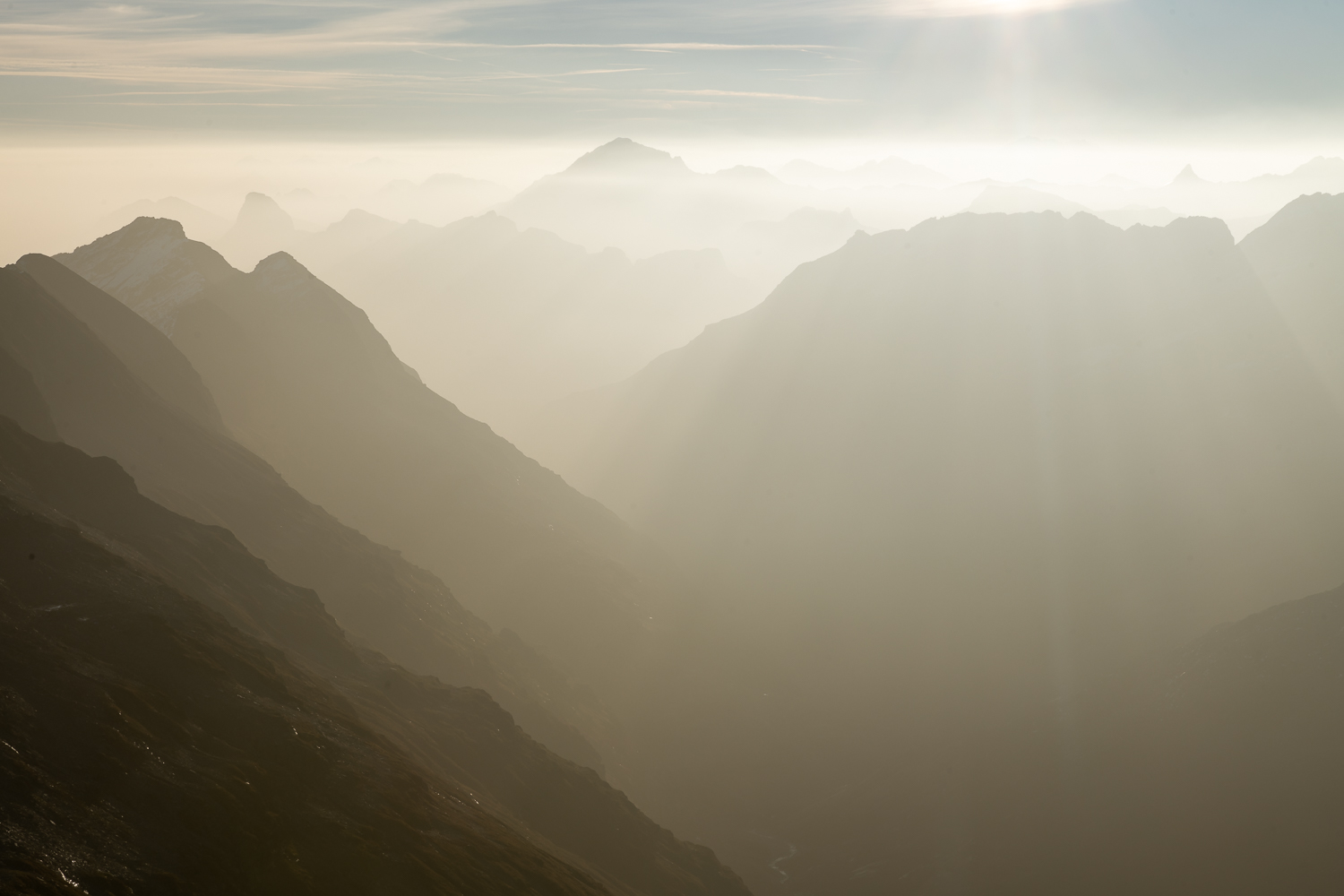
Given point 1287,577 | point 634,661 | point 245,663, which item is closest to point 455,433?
point 634,661

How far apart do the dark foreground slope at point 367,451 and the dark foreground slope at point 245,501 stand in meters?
21.2

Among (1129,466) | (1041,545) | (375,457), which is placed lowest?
(375,457)

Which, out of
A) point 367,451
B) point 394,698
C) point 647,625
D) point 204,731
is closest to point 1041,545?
point 647,625

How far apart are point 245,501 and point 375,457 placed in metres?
39.7

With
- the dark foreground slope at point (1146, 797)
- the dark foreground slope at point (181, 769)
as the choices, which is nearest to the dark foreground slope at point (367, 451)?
the dark foreground slope at point (1146, 797)

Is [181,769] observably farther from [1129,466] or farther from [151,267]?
[1129,466]

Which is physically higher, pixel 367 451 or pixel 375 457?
pixel 367 451

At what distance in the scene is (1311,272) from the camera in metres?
180

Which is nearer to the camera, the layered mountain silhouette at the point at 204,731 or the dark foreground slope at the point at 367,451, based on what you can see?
the layered mountain silhouette at the point at 204,731

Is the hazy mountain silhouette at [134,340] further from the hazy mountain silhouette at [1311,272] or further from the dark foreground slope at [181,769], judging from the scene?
the hazy mountain silhouette at [1311,272]

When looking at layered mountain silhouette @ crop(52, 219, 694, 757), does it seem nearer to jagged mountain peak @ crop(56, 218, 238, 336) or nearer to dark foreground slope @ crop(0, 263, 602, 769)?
jagged mountain peak @ crop(56, 218, 238, 336)

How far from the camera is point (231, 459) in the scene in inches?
4048

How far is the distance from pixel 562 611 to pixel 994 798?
221ft

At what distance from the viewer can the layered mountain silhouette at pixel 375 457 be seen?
13212cm
